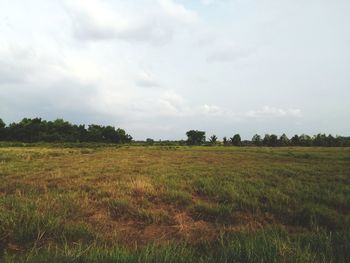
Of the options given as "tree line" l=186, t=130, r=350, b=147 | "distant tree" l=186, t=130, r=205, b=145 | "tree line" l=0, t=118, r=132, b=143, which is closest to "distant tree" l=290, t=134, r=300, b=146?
"tree line" l=186, t=130, r=350, b=147

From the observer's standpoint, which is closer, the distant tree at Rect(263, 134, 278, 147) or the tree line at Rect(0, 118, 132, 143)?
the tree line at Rect(0, 118, 132, 143)

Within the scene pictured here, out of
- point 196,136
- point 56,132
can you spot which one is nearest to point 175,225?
point 56,132

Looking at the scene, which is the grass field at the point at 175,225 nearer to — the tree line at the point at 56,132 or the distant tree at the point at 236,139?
the tree line at the point at 56,132

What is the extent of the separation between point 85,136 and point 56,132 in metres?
8.82

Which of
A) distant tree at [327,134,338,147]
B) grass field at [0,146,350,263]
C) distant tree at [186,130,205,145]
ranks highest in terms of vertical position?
distant tree at [186,130,205,145]

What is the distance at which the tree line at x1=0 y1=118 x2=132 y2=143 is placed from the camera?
298ft

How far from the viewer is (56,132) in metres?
95.2

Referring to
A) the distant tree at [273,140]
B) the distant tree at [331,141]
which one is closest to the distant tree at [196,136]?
the distant tree at [273,140]

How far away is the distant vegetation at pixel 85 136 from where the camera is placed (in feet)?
298

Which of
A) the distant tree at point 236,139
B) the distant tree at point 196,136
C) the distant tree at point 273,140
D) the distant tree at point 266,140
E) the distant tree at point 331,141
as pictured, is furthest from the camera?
the distant tree at point 196,136

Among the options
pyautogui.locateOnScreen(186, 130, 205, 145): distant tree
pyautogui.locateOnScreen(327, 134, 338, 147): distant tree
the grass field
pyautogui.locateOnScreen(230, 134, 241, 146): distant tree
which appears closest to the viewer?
the grass field

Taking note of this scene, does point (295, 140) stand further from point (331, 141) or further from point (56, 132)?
point (56, 132)

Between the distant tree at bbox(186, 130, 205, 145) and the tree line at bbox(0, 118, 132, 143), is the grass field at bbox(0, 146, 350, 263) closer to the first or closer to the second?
the tree line at bbox(0, 118, 132, 143)

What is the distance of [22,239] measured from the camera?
175 inches
